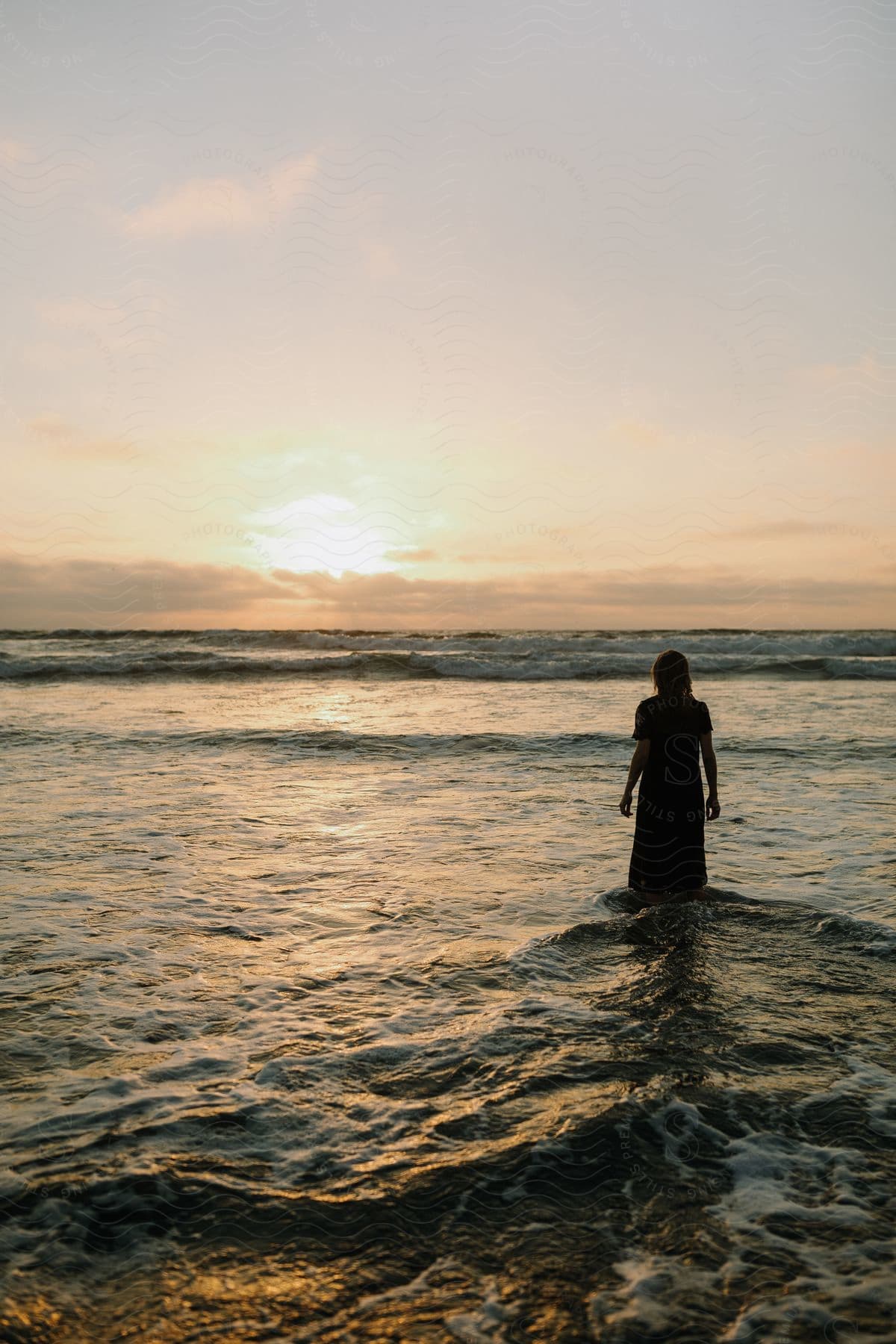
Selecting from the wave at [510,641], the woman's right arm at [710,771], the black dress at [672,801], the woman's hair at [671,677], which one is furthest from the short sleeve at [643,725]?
the wave at [510,641]

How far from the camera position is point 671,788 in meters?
6.51

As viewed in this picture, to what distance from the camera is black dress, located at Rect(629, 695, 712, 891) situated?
650 centimetres

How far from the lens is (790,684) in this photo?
2723cm

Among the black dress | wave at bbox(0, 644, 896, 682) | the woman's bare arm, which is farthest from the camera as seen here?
wave at bbox(0, 644, 896, 682)

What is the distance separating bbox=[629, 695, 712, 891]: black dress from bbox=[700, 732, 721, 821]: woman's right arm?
0.06 metres

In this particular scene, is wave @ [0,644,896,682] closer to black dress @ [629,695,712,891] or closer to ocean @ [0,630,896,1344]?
ocean @ [0,630,896,1344]

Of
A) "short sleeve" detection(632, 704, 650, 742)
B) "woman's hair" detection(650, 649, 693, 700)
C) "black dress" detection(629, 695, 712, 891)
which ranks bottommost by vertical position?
"black dress" detection(629, 695, 712, 891)

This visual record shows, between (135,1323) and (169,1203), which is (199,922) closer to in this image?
(169,1203)

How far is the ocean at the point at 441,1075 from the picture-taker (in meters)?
2.73

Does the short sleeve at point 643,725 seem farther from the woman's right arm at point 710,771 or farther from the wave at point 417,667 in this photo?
the wave at point 417,667

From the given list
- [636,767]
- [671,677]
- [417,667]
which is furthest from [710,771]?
[417,667]

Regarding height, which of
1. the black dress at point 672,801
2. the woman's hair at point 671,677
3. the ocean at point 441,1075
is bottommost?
the ocean at point 441,1075

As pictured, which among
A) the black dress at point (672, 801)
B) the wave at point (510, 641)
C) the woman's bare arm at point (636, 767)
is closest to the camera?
the black dress at point (672, 801)

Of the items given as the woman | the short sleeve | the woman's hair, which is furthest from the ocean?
the woman's hair
